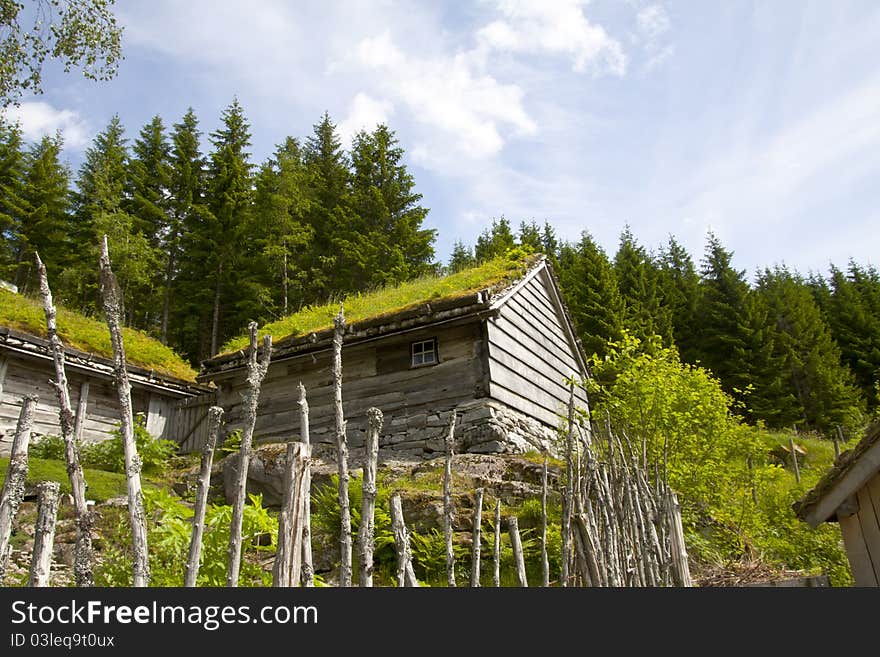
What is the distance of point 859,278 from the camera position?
4444 cm

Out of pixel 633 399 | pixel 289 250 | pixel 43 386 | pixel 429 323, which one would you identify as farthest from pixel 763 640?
pixel 289 250

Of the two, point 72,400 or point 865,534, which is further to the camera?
point 72,400

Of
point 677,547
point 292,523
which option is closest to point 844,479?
point 677,547

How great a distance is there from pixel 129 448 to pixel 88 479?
9058mm

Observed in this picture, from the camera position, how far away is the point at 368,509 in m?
2.75

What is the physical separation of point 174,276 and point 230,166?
21.5 feet

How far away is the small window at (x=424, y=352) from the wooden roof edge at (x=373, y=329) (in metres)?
0.62

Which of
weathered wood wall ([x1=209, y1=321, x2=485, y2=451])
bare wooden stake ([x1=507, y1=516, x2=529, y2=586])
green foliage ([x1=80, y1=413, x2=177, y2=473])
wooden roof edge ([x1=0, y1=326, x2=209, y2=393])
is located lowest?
bare wooden stake ([x1=507, y1=516, x2=529, y2=586])

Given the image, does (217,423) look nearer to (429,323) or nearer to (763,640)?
(763,640)

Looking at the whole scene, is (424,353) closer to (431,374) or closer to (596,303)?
(431,374)

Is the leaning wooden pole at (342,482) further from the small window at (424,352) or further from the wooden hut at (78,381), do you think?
the wooden hut at (78,381)

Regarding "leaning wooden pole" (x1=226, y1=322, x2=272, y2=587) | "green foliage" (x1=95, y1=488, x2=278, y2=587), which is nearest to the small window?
"green foliage" (x1=95, y1=488, x2=278, y2=587)

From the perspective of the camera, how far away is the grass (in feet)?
28.8

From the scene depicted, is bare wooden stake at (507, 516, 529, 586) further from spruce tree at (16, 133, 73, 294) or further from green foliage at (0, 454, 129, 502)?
spruce tree at (16, 133, 73, 294)
